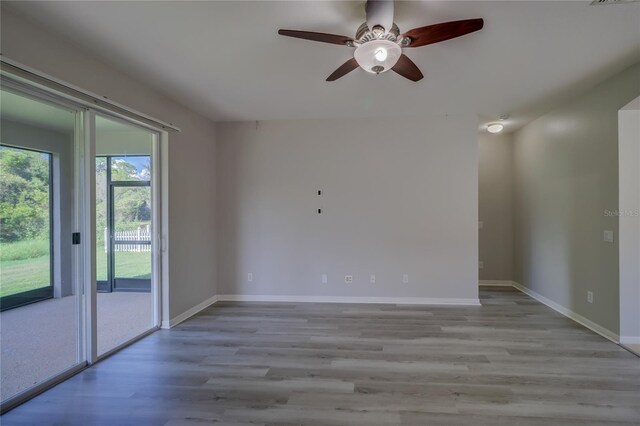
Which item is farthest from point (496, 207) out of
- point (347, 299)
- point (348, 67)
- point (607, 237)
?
point (348, 67)

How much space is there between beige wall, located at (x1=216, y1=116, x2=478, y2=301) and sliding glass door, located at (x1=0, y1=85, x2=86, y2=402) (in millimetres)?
2161

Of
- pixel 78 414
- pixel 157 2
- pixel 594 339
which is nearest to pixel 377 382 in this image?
pixel 78 414

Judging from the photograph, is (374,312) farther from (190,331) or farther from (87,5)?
(87,5)

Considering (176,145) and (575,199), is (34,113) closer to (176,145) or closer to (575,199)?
(176,145)

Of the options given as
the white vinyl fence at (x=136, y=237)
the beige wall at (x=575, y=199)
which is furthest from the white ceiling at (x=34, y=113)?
the beige wall at (x=575, y=199)

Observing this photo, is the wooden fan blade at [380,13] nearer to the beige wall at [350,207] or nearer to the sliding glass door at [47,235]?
the sliding glass door at [47,235]

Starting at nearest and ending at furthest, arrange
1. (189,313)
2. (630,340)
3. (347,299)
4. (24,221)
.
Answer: (24,221)
(630,340)
(189,313)
(347,299)

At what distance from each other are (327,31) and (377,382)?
2719mm

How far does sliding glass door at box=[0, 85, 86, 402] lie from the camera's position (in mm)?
2305

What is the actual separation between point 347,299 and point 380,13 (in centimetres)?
364

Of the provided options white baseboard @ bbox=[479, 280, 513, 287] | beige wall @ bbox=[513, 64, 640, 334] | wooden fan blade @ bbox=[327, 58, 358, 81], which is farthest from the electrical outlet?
wooden fan blade @ bbox=[327, 58, 358, 81]

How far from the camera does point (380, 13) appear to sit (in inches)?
72.4

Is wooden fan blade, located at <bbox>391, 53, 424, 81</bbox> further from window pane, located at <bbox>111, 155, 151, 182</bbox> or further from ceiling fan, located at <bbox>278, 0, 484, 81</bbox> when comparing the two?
window pane, located at <bbox>111, 155, 151, 182</bbox>

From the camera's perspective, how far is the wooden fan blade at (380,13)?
5.91 feet
